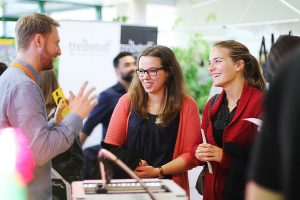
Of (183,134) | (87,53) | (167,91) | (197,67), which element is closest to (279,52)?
(183,134)

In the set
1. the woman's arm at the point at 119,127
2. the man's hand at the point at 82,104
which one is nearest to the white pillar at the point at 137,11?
the woman's arm at the point at 119,127

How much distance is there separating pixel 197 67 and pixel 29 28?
4.53 m

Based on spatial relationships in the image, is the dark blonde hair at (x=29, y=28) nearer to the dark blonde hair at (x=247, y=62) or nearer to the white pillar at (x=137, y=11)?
the dark blonde hair at (x=247, y=62)

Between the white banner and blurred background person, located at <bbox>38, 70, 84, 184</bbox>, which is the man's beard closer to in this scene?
blurred background person, located at <bbox>38, 70, 84, 184</bbox>

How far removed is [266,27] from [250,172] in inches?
163

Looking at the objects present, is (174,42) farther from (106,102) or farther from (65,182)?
(65,182)

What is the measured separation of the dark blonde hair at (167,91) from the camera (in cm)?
231

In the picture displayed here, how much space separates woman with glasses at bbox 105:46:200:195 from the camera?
2.26 meters

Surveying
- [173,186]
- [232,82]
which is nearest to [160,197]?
[173,186]

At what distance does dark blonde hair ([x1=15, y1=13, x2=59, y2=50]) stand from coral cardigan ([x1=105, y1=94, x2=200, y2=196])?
0.68 metres

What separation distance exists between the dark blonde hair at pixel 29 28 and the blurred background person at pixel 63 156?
0.95 meters

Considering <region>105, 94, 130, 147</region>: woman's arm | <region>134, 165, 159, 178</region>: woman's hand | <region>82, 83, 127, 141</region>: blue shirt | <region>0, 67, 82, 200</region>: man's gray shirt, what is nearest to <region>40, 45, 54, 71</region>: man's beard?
<region>0, 67, 82, 200</region>: man's gray shirt

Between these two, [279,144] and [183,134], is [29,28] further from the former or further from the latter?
[279,144]

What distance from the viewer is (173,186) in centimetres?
154
